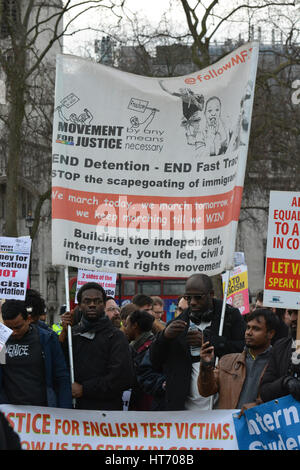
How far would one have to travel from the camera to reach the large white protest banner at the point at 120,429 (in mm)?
6797

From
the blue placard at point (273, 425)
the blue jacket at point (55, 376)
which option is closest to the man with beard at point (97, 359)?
the blue jacket at point (55, 376)

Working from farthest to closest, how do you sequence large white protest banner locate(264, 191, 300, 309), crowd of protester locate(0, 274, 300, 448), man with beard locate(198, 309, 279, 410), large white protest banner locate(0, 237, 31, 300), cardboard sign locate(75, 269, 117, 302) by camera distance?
cardboard sign locate(75, 269, 117, 302), large white protest banner locate(0, 237, 31, 300), large white protest banner locate(264, 191, 300, 309), crowd of protester locate(0, 274, 300, 448), man with beard locate(198, 309, 279, 410)

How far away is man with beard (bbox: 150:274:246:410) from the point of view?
701 cm

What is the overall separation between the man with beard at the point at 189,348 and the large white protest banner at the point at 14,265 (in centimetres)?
277

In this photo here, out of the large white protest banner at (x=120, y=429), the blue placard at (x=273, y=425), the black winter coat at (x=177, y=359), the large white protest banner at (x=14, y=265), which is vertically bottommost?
the large white protest banner at (x=120, y=429)

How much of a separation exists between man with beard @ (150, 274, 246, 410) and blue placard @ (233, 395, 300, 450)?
0.53 metres

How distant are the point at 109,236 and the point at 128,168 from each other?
52 cm

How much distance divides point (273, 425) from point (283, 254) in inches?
55.2

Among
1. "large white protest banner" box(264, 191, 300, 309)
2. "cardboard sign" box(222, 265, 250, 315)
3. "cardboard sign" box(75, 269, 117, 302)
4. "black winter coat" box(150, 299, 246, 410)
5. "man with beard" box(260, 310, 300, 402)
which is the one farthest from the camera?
"cardboard sign" box(75, 269, 117, 302)

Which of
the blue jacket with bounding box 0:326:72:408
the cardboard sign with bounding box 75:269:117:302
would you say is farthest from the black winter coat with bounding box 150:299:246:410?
the cardboard sign with bounding box 75:269:117:302

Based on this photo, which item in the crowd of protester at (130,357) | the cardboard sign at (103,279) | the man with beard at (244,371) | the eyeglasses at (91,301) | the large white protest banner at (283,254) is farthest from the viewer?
the cardboard sign at (103,279)

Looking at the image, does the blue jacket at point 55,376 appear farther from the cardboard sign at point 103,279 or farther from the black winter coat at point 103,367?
the cardboard sign at point 103,279

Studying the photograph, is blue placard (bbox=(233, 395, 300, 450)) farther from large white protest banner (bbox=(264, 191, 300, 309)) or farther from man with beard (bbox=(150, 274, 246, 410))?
large white protest banner (bbox=(264, 191, 300, 309))
